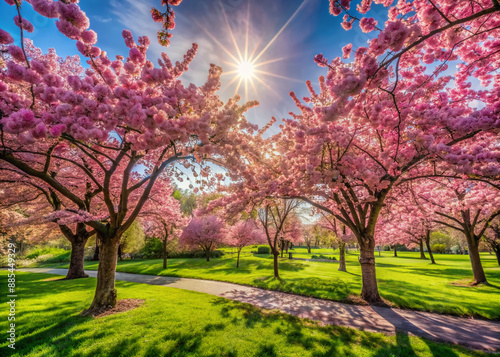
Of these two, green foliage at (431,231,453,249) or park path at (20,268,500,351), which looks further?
green foliage at (431,231,453,249)

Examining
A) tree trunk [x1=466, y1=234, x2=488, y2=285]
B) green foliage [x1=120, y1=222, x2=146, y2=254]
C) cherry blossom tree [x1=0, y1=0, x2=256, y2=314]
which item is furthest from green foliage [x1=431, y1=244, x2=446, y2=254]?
green foliage [x1=120, y1=222, x2=146, y2=254]

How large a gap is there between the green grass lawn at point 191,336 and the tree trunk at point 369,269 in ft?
11.3

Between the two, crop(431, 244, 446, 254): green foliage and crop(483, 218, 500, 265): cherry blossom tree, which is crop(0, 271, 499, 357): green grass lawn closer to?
crop(483, 218, 500, 265): cherry blossom tree

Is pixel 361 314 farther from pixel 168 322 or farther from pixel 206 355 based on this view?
pixel 168 322

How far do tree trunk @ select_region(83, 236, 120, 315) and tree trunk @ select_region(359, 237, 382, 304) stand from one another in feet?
32.6

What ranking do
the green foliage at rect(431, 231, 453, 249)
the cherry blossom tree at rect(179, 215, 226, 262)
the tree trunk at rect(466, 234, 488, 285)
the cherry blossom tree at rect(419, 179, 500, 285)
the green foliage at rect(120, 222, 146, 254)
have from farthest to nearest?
the green foliage at rect(431, 231, 453, 249)
the green foliage at rect(120, 222, 146, 254)
the cherry blossom tree at rect(179, 215, 226, 262)
the tree trunk at rect(466, 234, 488, 285)
the cherry blossom tree at rect(419, 179, 500, 285)

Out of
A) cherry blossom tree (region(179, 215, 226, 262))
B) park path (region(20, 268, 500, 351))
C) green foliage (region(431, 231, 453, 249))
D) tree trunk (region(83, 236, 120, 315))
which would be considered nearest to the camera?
park path (region(20, 268, 500, 351))

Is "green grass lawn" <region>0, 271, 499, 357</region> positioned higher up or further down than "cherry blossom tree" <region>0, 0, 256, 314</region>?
further down

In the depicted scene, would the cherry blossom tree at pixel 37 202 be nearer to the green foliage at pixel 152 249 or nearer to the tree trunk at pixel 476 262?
the green foliage at pixel 152 249

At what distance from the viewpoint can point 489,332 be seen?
19.8 feet

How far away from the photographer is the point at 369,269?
8953mm

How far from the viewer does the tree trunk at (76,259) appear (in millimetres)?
14638

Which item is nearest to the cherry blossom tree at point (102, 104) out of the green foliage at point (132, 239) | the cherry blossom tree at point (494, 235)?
the cherry blossom tree at point (494, 235)

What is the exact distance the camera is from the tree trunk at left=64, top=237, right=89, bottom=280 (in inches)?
576
